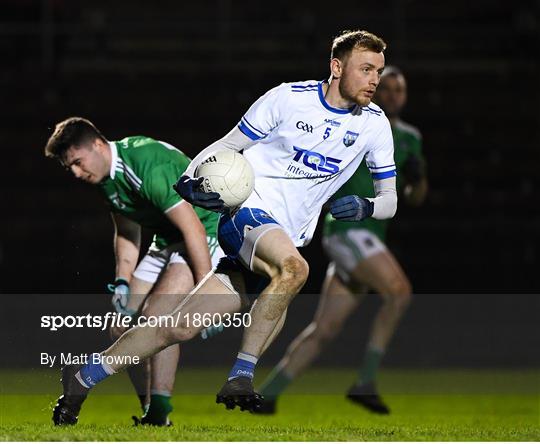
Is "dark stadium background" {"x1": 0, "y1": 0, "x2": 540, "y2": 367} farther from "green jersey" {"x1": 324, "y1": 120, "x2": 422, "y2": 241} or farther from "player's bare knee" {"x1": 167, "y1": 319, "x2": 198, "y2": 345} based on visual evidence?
"player's bare knee" {"x1": 167, "y1": 319, "x2": 198, "y2": 345}

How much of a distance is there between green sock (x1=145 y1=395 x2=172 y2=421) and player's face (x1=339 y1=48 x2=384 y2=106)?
2.17 meters

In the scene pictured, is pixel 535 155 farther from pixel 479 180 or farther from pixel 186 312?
pixel 186 312

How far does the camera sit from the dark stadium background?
14.8m

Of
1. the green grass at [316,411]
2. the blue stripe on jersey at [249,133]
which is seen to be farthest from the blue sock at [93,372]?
the blue stripe on jersey at [249,133]

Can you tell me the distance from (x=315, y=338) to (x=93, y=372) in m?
3.11

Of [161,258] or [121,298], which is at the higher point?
[161,258]

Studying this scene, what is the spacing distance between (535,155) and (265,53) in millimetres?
3607

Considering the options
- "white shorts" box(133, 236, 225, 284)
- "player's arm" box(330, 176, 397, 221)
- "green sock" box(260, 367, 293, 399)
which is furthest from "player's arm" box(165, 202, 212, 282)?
"green sock" box(260, 367, 293, 399)

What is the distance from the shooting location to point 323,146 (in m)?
7.04

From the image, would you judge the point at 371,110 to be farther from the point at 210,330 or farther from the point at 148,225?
the point at 148,225

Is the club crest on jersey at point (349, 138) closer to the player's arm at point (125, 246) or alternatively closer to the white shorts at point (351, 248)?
the player's arm at point (125, 246)

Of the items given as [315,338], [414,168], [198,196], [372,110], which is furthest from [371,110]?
[315,338]

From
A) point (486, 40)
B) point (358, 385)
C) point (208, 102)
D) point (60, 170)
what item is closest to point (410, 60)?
point (486, 40)

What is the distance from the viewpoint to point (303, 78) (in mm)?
16453
